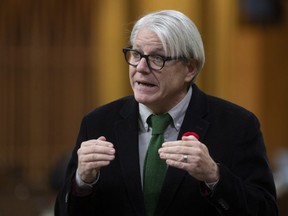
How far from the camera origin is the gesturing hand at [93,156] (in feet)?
9.97

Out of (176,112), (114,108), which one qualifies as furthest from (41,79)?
(176,112)

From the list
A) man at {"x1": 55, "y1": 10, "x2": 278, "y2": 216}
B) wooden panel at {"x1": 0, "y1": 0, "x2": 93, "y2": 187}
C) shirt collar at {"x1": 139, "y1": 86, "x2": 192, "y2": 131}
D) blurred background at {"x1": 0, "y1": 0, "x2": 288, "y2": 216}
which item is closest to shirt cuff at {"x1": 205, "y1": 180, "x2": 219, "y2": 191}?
man at {"x1": 55, "y1": 10, "x2": 278, "y2": 216}

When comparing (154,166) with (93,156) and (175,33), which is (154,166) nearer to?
(93,156)

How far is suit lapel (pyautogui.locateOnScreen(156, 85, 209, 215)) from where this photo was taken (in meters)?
3.18

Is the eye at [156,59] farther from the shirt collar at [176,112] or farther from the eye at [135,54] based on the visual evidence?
the shirt collar at [176,112]

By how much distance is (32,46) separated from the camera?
8898mm

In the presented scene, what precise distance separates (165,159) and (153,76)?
298 mm

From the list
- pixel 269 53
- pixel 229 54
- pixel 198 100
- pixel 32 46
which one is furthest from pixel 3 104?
pixel 198 100

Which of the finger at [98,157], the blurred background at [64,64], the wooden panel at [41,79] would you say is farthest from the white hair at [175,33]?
the wooden panel at [41,79]

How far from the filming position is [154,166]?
10.7 feet

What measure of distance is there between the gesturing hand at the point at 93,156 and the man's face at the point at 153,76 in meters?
0.22

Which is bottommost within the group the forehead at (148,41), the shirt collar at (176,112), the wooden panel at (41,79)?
the wooden panel at (41,79)

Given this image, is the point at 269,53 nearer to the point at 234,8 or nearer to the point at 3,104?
the point at 234,8

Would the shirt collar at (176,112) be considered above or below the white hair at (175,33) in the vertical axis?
below
